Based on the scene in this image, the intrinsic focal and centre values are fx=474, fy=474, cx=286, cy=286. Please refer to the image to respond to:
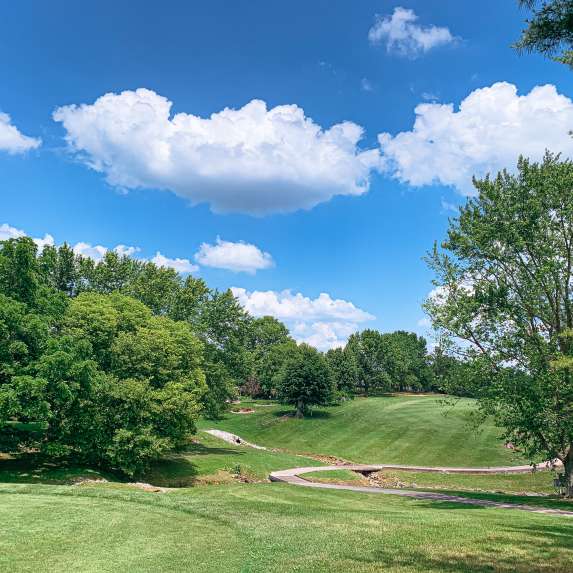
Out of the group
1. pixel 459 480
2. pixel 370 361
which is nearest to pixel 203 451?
pixel 459 480

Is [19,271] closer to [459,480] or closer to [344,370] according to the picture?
[459,480]

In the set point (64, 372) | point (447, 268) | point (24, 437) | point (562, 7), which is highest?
point (562, 7)

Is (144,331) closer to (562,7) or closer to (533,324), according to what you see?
(533,324)

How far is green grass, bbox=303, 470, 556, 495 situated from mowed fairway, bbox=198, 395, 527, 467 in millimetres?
4607

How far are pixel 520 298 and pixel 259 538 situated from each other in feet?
60.3

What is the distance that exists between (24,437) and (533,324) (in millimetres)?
28088

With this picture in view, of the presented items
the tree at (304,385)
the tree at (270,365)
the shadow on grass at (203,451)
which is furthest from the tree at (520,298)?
the tree at (270,365)

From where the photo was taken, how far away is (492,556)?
390 inches

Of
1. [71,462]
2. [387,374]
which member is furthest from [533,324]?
[387,374]

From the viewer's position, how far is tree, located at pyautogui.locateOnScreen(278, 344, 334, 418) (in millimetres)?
76125

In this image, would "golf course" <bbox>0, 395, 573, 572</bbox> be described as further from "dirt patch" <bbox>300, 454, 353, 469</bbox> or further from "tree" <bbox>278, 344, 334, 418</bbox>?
"tree" <bbox>278, 344, 334, 418</bbox>

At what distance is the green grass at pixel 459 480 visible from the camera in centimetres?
3638

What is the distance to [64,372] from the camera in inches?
979

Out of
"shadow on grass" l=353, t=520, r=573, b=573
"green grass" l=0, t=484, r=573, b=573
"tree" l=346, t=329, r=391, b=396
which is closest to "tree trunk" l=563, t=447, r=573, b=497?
"green grass" l=0, t=484, r=573, b=573
